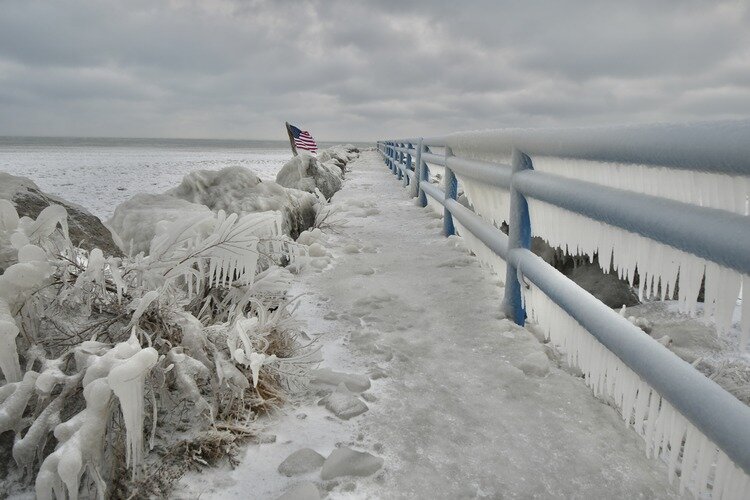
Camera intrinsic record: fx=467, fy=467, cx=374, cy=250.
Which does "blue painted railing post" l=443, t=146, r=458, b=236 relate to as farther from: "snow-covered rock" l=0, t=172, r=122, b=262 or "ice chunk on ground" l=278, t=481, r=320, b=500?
"ice chunk on ground" l=278, t=481, r=320, b=500

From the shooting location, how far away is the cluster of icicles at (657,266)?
0.89m

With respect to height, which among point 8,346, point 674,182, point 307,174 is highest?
point 674,182

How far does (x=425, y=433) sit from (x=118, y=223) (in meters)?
2.54

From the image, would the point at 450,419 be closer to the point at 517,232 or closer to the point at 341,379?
the point at 341,379

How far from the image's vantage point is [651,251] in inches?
45.9

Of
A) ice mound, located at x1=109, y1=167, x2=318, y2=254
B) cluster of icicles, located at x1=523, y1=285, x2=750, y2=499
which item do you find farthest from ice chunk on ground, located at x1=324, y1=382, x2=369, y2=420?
ice mound, located at x1=109, y1=167, x2=318, y2=254

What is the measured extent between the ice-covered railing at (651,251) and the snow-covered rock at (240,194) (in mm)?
2328

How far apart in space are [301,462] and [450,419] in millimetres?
487

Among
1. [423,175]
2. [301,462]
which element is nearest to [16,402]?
[301,462]

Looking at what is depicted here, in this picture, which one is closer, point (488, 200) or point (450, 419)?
point (450, 419)

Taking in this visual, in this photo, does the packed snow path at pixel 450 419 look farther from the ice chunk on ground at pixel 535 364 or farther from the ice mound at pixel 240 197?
the ice mound at pixel 240 197

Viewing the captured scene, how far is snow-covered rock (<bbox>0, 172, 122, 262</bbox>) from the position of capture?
2.34 metres

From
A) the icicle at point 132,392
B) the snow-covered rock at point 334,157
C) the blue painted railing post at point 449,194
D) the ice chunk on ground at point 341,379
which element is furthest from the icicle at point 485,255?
the snow-covered rock at point 334,157

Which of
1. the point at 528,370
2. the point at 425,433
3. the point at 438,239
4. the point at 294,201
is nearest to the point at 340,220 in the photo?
the point at 294,201
